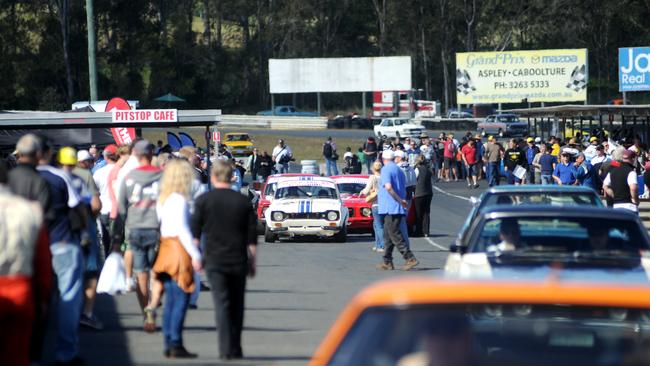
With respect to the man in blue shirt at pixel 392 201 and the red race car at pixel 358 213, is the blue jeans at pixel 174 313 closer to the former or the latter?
the man in blue shirt at pixel 392 201

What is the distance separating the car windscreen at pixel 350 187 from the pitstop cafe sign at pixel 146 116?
10.4 m

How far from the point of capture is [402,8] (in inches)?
3915

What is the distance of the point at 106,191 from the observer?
1630 centimetres

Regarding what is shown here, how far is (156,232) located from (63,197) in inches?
67.9

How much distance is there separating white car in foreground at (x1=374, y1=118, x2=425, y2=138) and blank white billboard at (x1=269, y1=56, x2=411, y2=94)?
1068 cm

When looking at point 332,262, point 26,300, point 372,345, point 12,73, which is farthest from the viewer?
point 12,73

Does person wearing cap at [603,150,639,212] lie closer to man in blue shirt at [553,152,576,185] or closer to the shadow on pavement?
the shadow on pavement

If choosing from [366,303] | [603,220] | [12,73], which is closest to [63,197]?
[603,220]

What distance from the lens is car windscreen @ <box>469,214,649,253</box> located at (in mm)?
10656

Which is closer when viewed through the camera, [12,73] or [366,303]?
[366,303]

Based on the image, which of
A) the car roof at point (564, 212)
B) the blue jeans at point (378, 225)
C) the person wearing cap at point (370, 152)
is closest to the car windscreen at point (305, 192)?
the blue jeans at point (378, 225)

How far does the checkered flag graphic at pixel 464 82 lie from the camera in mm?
71000

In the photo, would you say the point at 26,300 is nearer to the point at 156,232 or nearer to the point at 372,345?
the point at 372,345

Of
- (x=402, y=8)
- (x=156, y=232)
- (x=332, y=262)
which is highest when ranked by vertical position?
(x=402, y=8)
